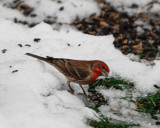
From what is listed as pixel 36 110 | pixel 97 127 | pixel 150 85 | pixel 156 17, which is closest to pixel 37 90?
pixel 36 110

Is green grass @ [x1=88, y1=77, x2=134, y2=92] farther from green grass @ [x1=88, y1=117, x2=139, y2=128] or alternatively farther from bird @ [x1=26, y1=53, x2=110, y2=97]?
green grass @ [x1=88, y1=117, x2=139, y2=128]

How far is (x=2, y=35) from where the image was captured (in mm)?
6086

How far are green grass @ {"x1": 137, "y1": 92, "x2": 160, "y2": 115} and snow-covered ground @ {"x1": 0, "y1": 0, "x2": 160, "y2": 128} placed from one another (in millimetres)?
260

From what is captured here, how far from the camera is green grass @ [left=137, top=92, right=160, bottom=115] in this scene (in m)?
4.32

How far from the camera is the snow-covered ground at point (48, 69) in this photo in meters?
3.70

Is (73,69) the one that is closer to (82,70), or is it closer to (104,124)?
(82,70)

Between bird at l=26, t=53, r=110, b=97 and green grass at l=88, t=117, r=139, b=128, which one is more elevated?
bird at l=26, t=53, r=110, b=97

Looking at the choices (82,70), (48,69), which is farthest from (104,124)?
(48,69)

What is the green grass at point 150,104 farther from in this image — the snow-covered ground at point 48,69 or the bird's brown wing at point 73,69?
the bird's brown wing at point 73,69

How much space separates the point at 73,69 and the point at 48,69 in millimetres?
725

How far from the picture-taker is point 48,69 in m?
5.05

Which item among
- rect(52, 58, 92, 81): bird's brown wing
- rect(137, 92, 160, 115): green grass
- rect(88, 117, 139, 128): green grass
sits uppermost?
rect(52, 58, 92, 81): bird's brown wing

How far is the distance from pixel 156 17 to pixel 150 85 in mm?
3079

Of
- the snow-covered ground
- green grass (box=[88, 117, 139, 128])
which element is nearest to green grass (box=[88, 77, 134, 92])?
the snow-covered ground
